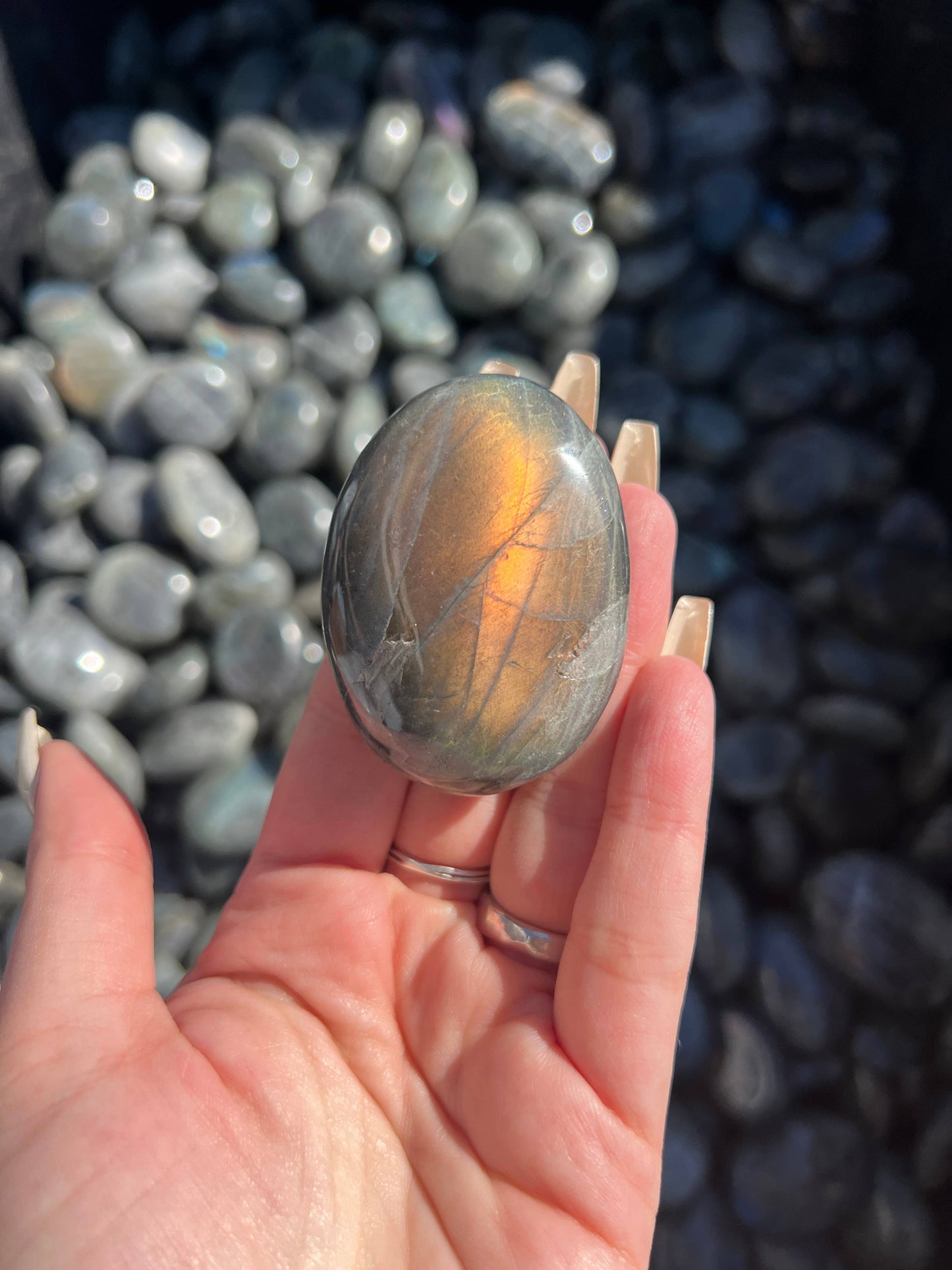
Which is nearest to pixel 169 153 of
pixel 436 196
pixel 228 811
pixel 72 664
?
pixel 436 196

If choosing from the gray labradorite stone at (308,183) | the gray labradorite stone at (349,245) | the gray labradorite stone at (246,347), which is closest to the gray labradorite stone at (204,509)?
the gray labradorite stone at (246,347)

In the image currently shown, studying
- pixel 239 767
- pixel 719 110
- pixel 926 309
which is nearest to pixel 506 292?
pixel 719 110

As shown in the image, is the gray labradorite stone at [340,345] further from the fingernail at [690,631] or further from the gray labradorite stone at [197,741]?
the fingernail at [690,631]

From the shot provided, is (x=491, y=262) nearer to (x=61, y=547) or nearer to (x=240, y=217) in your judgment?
(x=240, y=217)

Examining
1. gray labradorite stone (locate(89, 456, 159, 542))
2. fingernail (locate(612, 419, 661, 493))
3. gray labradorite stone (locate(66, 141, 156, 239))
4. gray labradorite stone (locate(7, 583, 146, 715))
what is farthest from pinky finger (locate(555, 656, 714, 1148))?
gray labradorite stone (locate(66, 141, 156, 239))

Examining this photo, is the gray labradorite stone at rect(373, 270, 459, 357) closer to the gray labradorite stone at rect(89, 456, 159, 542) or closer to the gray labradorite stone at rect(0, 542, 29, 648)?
the gray labradorite stone at rect(89, 456, 159, 542)
